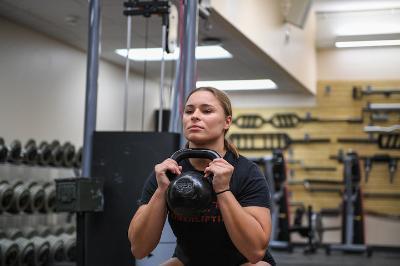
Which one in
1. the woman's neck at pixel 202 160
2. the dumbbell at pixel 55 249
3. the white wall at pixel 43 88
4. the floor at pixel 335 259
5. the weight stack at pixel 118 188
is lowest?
the floor at pixel 335 259

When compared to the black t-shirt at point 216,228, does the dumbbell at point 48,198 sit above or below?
below

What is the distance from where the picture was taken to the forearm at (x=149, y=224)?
169cm

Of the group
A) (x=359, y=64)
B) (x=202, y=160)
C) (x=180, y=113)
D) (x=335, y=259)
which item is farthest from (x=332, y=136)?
(x=202, y=160)

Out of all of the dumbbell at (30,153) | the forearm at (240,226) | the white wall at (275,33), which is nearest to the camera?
the forearm at (240,226)

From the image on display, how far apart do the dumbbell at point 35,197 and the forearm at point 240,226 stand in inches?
167

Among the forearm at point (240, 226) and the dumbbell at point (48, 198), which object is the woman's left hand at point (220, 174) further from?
the dumbbell at point (48, 198)

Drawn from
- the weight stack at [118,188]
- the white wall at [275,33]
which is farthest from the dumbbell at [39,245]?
the weight stack at [118,188]

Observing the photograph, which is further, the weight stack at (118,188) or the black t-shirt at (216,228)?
the weight stack at (118,188)

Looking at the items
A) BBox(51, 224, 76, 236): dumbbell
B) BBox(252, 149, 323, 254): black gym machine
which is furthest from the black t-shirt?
BBox(252, 149, 323, 254): black gym machine

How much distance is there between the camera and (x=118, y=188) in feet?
9.21

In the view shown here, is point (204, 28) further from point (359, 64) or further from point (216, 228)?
point (359, 64)

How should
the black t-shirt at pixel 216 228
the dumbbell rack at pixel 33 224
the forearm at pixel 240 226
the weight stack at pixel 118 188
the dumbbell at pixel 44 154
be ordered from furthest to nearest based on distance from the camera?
the dumbbell at pixel 44 154 → the dumbbell rack at pixel 33 224 → the weight stack at pixel 118 188 → the black t-shirt at pixel 216 228 → the forearm at pixel 240 226

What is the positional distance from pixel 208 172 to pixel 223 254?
0.27m

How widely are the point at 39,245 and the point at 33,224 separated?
644mm
